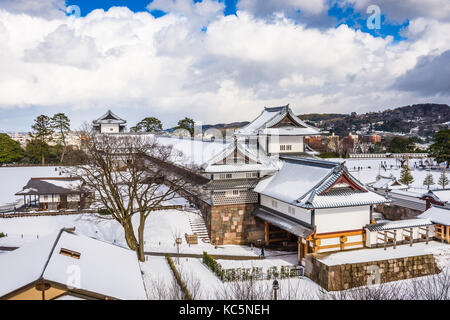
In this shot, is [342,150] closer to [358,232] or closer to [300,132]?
[300,132]

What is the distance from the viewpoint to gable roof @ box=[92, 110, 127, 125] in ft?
197

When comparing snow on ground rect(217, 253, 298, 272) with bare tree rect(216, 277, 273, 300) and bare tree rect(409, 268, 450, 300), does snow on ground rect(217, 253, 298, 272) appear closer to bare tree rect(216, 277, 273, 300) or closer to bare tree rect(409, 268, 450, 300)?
bare tree rect(216, 277, 273, 300)

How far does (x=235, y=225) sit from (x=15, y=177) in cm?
4142

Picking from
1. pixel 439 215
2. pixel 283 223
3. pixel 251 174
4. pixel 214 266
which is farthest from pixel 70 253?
pixel 439 215

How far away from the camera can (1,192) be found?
135 feet

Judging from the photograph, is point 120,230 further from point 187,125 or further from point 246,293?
point 187,125

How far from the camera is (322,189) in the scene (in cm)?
2075

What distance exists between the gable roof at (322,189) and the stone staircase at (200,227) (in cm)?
614

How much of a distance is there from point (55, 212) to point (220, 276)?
18.1 m

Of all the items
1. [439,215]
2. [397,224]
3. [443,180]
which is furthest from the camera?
[443,180]

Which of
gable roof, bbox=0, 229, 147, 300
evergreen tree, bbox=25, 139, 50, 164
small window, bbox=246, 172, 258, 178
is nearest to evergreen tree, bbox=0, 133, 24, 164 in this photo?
evergreen tree, bbox=25, 139, 50, 164

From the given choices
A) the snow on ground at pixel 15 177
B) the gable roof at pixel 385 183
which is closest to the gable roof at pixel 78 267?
the snow on ground at pixel 15 177

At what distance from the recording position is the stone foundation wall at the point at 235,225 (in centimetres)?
2571
